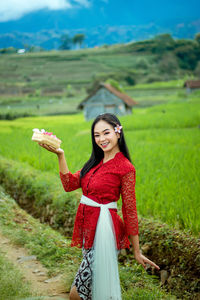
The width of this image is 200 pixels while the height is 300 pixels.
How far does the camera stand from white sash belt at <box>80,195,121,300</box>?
1.26m

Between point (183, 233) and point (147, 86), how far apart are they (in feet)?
33.5

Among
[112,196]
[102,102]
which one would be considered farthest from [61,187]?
[102,102]

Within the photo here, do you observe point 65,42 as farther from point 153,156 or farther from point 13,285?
point 13,285

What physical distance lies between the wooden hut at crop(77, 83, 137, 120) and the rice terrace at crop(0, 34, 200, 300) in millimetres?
278

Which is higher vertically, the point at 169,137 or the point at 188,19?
the point at 188,19

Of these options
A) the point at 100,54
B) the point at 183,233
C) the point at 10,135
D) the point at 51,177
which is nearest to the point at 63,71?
the point at 100,54

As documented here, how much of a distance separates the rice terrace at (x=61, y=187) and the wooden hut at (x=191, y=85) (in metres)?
1.93

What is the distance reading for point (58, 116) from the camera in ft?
26.0

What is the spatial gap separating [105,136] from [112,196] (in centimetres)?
27

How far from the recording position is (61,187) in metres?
3.38

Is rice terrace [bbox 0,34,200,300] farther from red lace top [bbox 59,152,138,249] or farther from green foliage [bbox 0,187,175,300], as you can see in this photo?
red lace top [bbox 59,152,138,249]

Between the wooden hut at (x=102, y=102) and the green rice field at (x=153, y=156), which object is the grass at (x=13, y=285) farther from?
the wooden hut at (x=102, y=102)

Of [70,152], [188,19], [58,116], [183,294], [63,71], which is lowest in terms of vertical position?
[183,294]

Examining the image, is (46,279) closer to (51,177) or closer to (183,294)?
(183,294)
